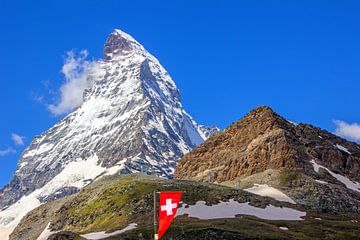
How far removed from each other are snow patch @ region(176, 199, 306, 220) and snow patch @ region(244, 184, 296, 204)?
1714 centimetres

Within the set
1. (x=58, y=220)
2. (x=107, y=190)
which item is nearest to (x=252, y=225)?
(x=107, y=190)

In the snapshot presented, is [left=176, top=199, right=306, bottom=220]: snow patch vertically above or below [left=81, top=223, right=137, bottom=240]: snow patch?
above

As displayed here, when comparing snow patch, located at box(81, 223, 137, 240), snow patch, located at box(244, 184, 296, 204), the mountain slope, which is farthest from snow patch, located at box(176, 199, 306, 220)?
snow patch, located at box(244, 184, 296, 204)

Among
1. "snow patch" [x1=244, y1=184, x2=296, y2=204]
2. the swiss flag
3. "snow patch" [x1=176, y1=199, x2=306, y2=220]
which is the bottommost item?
the swiss flag

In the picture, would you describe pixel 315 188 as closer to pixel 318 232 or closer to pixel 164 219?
pixel 318 232

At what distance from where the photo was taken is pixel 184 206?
140 metres

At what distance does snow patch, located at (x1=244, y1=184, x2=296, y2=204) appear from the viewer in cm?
16548

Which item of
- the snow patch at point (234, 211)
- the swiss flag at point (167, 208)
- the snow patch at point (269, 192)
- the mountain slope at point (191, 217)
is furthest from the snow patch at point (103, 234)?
the swiss flag at point (167, 208)

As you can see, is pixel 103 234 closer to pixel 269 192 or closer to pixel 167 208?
pixel 269 192

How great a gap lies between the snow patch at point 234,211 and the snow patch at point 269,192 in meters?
17.1

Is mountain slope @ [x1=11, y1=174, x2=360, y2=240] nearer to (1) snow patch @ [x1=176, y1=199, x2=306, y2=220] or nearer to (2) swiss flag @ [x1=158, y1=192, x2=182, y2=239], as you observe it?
(1) snow patch @ [x1=176, y1=199, x2=306, y2=220]

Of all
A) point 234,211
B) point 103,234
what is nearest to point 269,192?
point 234,211

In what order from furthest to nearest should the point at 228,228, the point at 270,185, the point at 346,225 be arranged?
1. the point at 270,185
2. the point at 346,225
3. the point at 228,228

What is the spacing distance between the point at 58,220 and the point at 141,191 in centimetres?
2823
